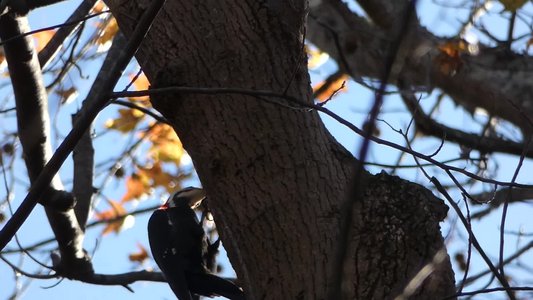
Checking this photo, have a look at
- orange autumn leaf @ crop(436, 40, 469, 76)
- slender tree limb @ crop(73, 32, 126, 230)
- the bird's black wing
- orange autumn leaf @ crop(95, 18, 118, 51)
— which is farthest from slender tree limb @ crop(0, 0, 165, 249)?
orange autumn leaf @ crop(436, 40, 469, 76)

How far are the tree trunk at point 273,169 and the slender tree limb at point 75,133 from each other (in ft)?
2.04

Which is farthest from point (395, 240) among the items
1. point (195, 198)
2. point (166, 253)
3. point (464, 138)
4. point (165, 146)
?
point (165, 146)

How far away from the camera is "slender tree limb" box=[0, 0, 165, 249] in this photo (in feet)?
7.15

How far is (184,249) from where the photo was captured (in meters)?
5.04

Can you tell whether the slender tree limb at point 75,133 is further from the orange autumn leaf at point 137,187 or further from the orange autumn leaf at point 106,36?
the orange autumn leaf at point 137,187

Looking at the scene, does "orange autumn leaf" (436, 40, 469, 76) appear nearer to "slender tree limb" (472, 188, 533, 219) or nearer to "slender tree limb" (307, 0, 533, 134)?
"slender tree limb" (307, 0, 533, 134)

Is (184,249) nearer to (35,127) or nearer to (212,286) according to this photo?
(212,286)

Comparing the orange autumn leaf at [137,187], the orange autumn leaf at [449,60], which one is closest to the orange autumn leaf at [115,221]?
the orange autumn leaf at [137,187]

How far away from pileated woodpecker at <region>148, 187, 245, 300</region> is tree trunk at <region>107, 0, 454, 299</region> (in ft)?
5.73

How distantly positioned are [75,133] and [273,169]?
783mm

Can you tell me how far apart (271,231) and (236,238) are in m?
0.15

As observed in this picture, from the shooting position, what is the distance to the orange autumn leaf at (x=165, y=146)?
6609mm

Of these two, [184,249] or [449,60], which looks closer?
[184,249]

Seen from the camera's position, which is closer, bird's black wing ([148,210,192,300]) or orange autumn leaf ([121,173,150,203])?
bird's black wing ([148,210,192,300])
